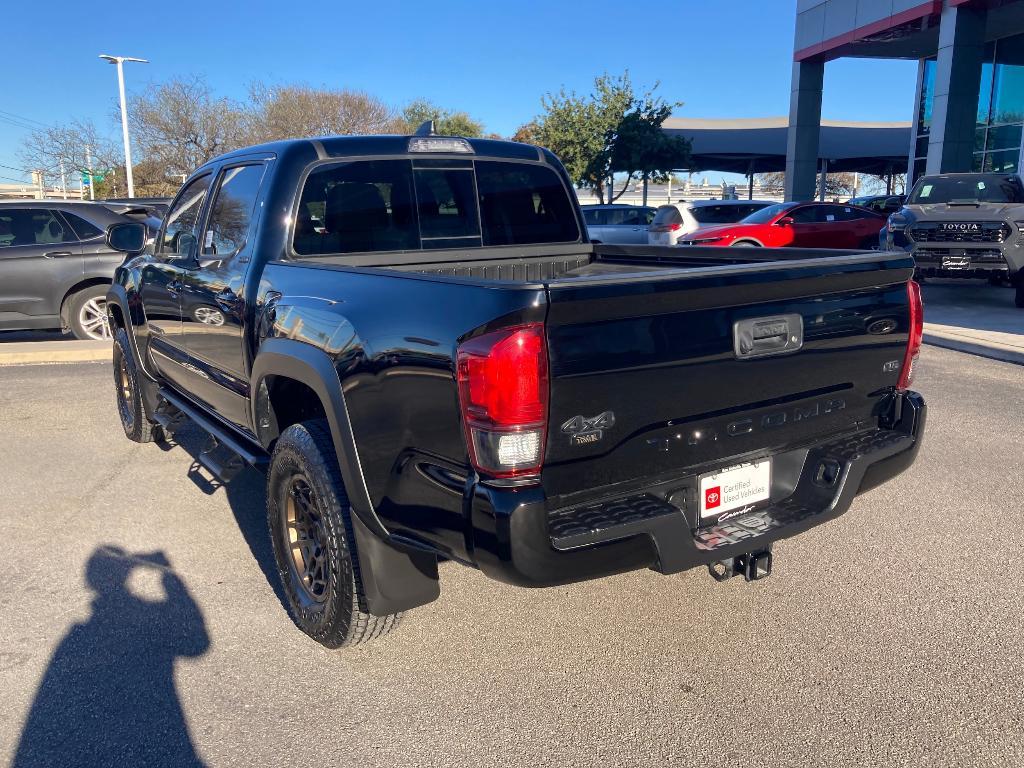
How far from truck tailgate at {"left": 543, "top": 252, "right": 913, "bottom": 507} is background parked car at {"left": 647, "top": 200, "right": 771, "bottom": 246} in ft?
46.8

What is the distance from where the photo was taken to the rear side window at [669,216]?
1750 centimetres

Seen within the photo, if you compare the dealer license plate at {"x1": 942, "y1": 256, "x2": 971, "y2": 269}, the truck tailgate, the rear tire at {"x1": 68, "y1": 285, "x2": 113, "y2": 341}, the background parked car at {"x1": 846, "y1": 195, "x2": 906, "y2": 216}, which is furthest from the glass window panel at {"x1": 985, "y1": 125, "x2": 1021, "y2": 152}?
the truck tailgate

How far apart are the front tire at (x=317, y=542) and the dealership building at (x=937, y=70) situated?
818 inches

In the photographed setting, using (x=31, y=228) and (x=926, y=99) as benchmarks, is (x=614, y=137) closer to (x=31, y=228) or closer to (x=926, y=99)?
(x=926, y=99)

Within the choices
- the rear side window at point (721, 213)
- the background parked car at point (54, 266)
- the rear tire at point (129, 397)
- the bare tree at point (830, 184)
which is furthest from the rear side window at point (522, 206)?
the bare tree at point (830, 184)

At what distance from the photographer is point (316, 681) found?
3.07 metres

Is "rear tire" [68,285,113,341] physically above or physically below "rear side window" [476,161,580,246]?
below

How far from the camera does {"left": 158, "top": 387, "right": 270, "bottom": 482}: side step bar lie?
391 cm

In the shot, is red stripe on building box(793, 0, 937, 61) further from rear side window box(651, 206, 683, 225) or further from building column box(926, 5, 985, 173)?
rear side window box(651, 206, 683, 225)

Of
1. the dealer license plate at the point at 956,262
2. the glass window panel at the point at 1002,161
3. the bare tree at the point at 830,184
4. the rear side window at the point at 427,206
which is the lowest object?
the dealer license plate at the point at 956,262

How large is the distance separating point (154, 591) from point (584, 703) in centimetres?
208

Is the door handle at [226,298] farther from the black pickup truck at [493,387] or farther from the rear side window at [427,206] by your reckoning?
the rear side window at [427,206]

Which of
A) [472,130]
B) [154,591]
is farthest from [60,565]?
[472,130]

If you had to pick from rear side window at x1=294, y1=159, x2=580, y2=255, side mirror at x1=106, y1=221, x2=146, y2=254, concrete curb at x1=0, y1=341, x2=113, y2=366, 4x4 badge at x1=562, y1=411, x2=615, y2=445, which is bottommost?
concrete curb at x1=0, y1=341, x2=113, y2=366
